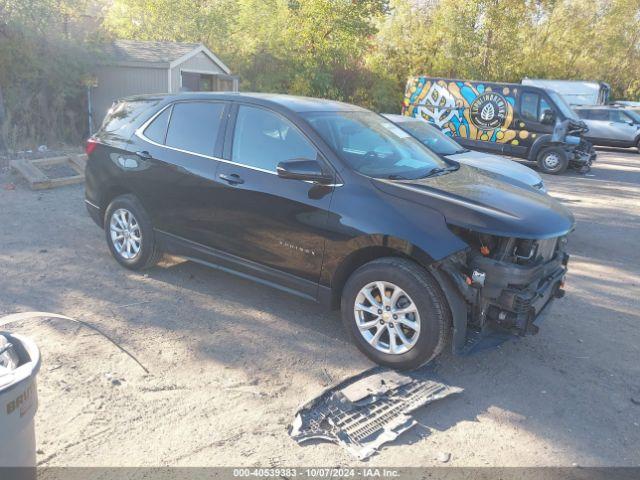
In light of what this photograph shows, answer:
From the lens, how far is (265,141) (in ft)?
14.4

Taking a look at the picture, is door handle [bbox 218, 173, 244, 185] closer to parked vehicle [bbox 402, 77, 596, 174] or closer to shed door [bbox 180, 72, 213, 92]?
parked vehicle [bbox 402, 77, 596, 174]

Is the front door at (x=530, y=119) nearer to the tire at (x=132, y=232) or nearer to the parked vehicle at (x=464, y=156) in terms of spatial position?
the parked vehicle at (x=464, y=156)

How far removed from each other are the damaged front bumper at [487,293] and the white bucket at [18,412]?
2406 millimetres

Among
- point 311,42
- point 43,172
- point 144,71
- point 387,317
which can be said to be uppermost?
point 311,42

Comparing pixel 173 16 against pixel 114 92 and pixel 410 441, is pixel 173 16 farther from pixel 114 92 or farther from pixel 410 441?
pixel 410 441

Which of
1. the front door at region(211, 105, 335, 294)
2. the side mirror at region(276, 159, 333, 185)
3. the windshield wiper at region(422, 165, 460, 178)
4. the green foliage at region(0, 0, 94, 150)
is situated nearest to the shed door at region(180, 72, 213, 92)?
the green foliage at region(0, 0, 94, 150)

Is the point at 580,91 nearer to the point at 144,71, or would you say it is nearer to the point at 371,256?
the point at 144,71

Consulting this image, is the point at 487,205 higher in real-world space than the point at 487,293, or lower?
higher

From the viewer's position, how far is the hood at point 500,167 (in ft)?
25.1

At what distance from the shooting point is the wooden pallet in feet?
28.5

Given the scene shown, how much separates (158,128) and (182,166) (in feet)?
2.03

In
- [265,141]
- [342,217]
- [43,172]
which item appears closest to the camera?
[342,217]

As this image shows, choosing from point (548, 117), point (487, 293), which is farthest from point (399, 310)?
point (548, 117)

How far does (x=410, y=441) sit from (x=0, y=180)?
8.80 metres
